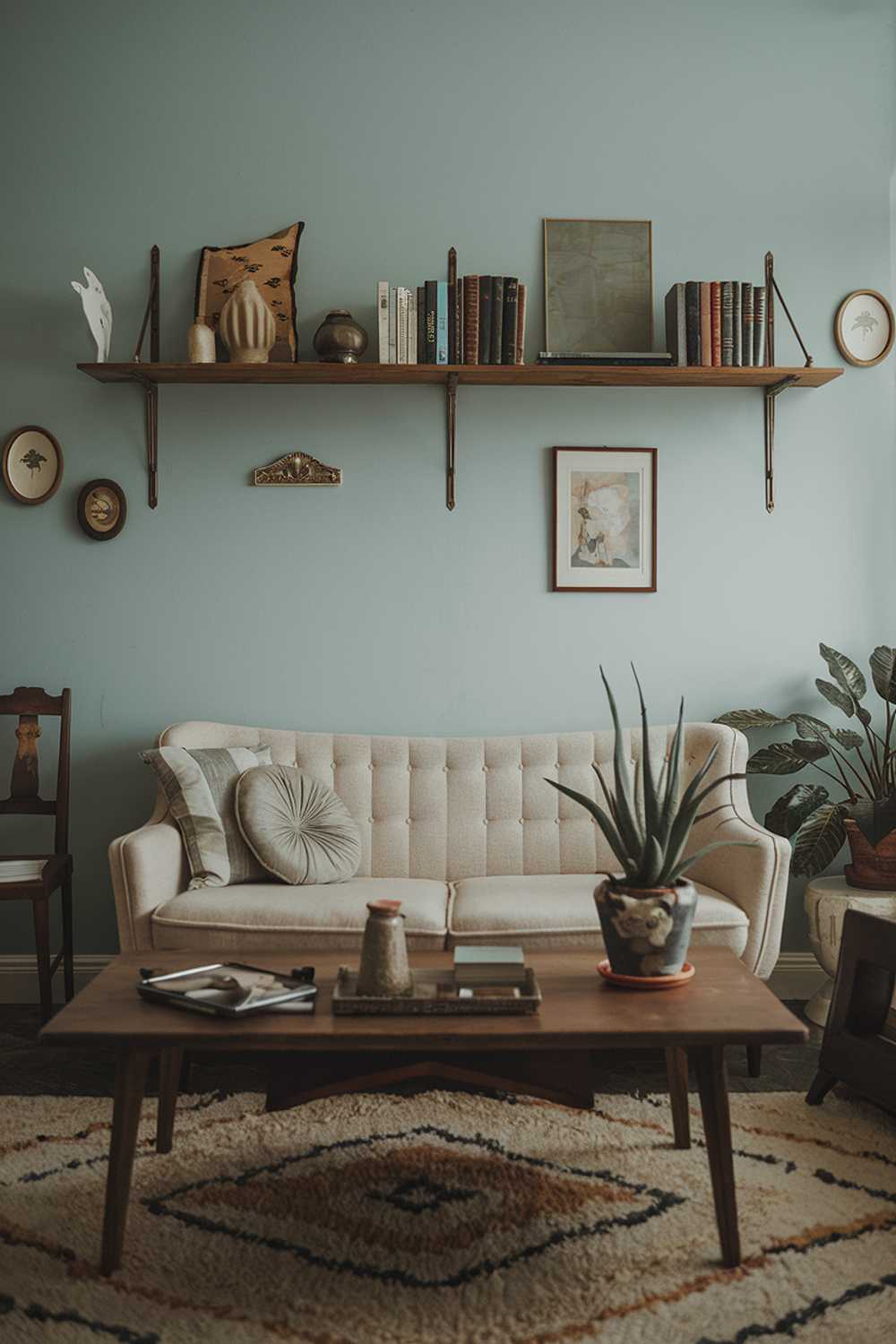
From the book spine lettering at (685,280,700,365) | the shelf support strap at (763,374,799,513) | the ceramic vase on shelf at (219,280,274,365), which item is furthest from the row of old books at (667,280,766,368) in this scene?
the ceramic vase on shelf at (219,280,274,365)

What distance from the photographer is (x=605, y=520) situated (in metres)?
3.69

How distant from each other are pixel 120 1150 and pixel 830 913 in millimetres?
2090

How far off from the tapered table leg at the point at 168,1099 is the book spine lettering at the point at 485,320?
2.20 metres

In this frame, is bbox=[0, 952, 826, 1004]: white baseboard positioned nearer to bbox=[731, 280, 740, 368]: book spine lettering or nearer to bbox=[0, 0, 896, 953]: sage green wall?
bbox=[0, 0, 896, 953]: sage green wall

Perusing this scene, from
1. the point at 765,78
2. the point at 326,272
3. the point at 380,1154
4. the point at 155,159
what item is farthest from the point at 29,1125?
the point at 765,78

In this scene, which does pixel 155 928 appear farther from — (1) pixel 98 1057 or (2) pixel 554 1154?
(2) pixel 554 1154

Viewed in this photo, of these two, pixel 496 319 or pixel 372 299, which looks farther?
pixel 372 299

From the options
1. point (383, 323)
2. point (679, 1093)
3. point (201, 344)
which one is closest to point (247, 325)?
point (201, 344)

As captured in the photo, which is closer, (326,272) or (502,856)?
(502,856)

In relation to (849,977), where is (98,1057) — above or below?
below

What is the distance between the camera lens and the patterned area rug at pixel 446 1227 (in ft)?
5.82

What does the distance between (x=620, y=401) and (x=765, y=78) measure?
116 centimetres

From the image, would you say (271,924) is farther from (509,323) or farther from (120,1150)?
(509,323)

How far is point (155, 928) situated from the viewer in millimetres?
2844
